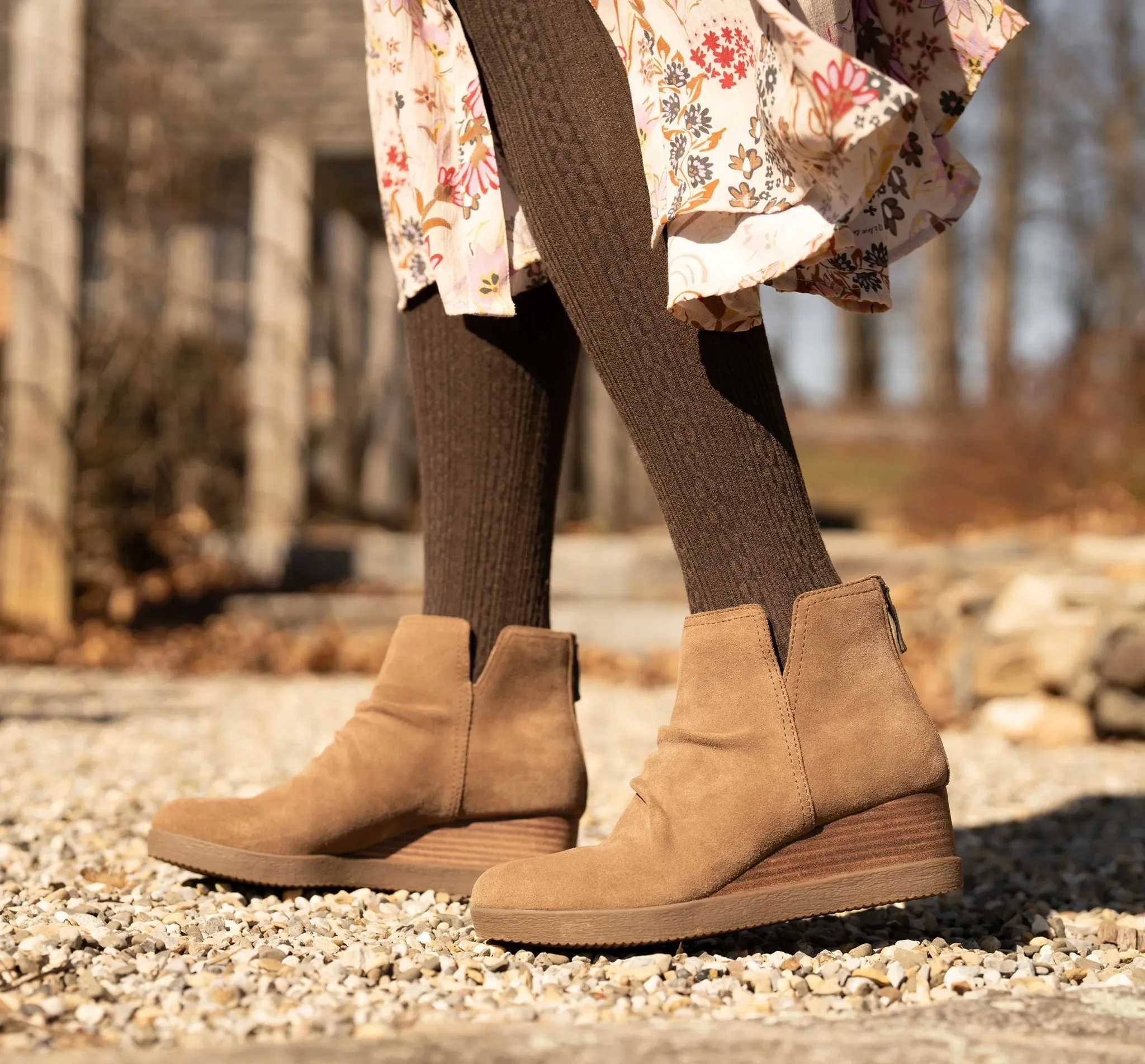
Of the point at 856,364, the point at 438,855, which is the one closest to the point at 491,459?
the point at 438,855

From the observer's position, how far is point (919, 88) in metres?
1.16

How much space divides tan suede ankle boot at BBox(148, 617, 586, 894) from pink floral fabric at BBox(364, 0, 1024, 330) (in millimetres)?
358

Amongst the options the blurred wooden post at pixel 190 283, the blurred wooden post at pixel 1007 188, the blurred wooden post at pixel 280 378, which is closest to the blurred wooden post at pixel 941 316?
Answer: the blurred wooden post at pixel 1007 188

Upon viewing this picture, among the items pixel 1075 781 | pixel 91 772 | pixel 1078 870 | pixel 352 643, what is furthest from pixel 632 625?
pixel 1078 870

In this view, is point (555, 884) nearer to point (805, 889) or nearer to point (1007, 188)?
point (805, 889)

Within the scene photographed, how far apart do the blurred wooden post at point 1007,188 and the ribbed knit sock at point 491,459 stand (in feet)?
37.5

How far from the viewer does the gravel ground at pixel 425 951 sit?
90 cm

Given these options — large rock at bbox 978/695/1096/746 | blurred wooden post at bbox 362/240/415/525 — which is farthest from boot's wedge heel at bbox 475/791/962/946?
blurred wooden post at bbox 362/240/415/525

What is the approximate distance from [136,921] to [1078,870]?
1048 millimetres

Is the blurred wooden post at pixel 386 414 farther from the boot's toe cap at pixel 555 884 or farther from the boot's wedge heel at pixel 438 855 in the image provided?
the boot's toe cap at pixel 555 884

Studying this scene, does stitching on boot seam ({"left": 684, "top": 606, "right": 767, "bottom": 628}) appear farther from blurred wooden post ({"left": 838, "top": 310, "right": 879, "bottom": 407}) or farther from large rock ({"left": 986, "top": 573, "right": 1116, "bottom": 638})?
blurred wooden post ({"left": 838, "top": 310, "right": 879, "bottom": 407})

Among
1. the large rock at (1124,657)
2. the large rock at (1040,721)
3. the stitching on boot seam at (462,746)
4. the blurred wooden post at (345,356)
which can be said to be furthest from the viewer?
the blurred wooden post at (345,356)

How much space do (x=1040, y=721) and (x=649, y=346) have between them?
7.09 ft

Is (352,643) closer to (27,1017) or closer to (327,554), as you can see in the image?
(327,554)
